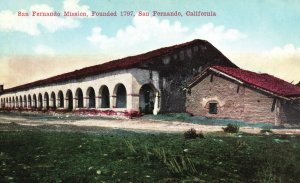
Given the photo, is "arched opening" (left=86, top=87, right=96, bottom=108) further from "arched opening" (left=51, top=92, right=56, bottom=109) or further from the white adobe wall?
"arched opening" (left=51, top=92, right=56, bottom=109)

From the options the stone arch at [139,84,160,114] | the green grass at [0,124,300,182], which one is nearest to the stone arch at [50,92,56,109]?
the stone arch at [139,84,160,114]

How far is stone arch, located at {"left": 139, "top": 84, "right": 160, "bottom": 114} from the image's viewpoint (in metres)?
22.6

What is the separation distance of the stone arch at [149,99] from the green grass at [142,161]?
45.1 ft

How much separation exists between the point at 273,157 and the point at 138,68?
1511cm

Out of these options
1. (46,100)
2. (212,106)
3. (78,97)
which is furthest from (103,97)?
(46,100)

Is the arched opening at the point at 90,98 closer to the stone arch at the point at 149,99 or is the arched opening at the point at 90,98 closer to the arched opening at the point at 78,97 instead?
the arched opening at the point at 78,97

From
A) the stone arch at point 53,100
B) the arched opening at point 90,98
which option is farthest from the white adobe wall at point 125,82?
the stone arch at point 53,100

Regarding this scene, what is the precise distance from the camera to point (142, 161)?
6520mm

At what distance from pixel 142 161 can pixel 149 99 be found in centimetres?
1685

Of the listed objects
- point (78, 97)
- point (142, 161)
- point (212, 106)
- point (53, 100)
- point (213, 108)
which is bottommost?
point (142, 161)

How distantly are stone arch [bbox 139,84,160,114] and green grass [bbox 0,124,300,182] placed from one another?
13751 millimetres

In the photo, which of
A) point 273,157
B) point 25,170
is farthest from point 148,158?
point 273,157

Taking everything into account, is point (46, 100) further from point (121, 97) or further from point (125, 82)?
point (125, 82)

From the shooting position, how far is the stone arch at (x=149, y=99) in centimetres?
2256
